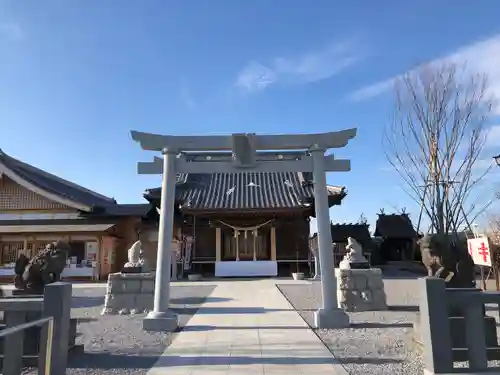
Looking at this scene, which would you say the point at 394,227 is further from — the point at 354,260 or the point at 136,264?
the point at 136,264

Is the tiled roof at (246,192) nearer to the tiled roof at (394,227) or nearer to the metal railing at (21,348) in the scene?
the tiled roof at (394,227)

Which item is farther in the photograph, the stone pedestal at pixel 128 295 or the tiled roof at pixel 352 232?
the tiled roof at pixel 352 232

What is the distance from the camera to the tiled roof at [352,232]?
24.9 m

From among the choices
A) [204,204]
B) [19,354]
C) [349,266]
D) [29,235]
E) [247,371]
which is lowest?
[247,371]

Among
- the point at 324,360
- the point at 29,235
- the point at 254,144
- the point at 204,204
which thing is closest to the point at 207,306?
the point at 254,144

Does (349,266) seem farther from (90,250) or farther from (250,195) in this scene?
(90,250)

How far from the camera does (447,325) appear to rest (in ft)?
13.8

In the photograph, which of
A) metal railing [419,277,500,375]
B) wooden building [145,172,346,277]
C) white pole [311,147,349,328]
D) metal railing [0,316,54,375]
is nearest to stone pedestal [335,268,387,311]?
white pole [311,147,349,328]

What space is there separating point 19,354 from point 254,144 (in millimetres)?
5425

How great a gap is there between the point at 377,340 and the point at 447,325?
7.97ft

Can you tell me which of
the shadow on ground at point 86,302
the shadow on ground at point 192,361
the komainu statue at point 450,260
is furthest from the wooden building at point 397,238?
the shadow on ground at point 192,361

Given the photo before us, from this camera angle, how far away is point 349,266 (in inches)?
393

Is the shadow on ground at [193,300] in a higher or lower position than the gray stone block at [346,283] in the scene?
lower

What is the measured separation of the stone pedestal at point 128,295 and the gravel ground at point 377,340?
12.2 feet
